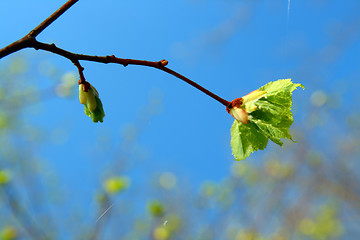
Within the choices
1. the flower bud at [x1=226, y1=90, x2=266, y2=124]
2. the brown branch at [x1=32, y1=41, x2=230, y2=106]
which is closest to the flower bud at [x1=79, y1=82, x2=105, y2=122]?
the brown branch at [x1=32, y1=41, x2=230, y2=106]

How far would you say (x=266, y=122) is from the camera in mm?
798

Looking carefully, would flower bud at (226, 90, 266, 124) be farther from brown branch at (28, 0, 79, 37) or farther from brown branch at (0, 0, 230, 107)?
brown branch at (28, 0, 79, 37)

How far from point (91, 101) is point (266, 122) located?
43 cm

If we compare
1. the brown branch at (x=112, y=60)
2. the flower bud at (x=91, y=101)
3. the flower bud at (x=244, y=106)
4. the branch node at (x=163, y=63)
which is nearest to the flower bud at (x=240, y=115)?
the flower bud at (x=244, y=106)

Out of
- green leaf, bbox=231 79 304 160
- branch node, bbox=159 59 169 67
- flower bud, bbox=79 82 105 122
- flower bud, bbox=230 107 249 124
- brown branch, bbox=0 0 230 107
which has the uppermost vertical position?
flower bud, bbox=79 82 105 122

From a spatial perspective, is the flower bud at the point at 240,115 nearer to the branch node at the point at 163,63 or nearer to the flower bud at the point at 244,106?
the flower bud at the point at 244,106

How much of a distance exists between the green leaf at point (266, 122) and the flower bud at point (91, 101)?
0.34m

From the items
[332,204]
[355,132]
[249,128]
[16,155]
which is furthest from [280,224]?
[249,128]

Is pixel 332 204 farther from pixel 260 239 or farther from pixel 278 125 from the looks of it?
pixel 278 125

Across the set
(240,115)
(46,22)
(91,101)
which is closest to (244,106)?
(240,115)

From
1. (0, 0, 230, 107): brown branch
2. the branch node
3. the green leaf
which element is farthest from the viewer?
the green leaf

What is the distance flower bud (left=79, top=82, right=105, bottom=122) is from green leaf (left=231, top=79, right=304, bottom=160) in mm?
339

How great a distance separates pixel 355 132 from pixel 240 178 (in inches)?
145

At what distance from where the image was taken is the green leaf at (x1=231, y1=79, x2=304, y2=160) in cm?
78
